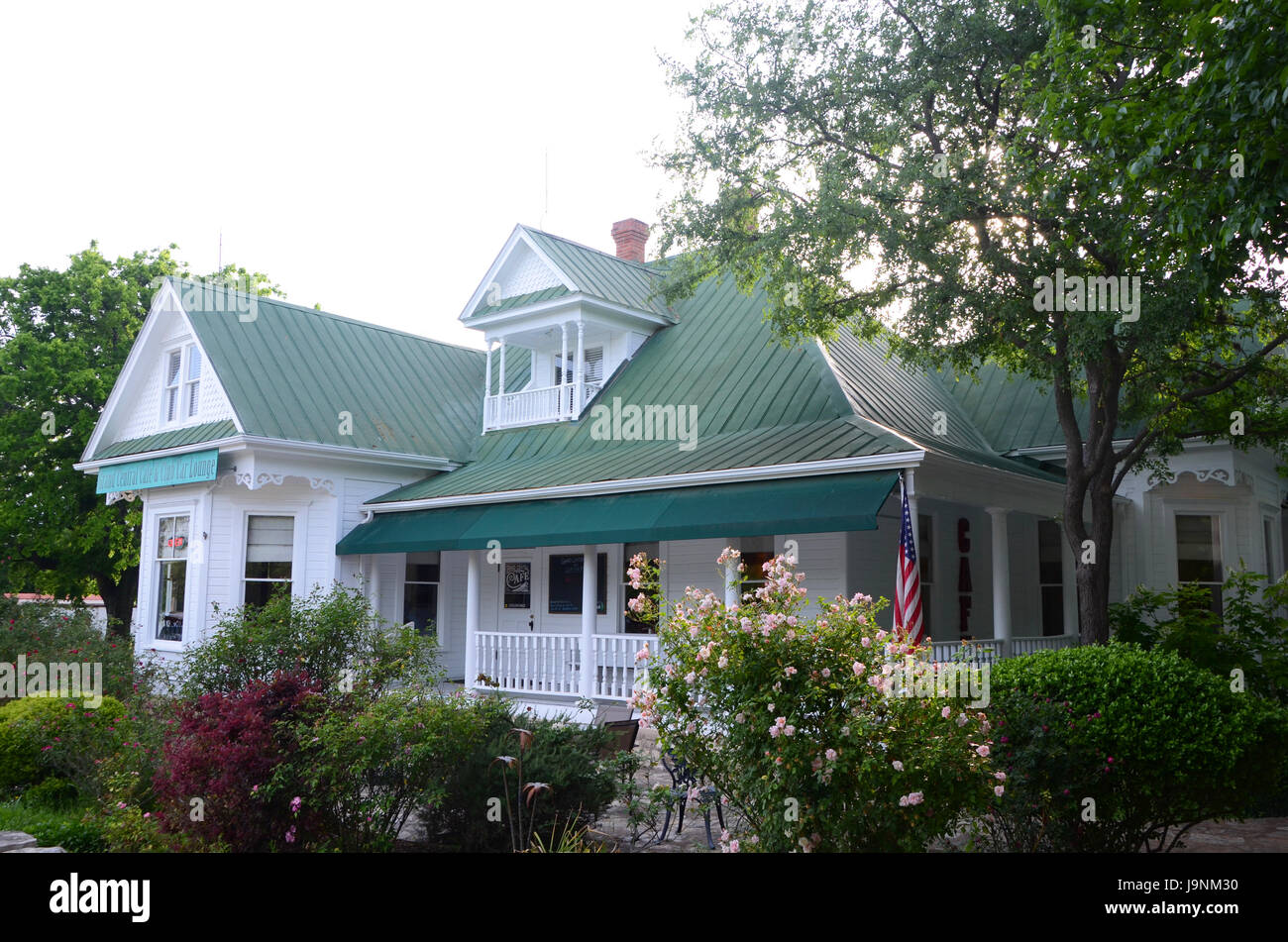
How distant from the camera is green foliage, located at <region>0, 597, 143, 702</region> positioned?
41.4ft

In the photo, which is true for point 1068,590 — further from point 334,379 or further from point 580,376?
point 334,379

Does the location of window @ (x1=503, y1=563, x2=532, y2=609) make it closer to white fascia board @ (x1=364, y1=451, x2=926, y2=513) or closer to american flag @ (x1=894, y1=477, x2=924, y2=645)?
white fascia board @ (x1=364, y1=451, x2=926, y2=513)

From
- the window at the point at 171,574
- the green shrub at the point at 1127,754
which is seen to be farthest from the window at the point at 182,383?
the green shrub at the point at 1127,754

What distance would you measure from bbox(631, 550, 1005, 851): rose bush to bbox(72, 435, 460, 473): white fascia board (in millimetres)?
12159

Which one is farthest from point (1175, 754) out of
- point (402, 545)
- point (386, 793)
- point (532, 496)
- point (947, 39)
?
point (402, 545)

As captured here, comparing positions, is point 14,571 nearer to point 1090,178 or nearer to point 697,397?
point 697,397

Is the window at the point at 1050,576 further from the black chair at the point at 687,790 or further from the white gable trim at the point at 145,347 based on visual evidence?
the white gable trim at the point at 145,347

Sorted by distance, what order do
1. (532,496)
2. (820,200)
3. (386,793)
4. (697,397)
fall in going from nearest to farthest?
(386,793), (820,200), (532,496), (697,397)

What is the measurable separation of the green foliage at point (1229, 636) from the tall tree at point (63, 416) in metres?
22.6

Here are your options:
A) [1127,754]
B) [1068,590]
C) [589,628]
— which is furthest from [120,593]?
[1127,754]

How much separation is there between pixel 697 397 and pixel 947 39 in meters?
7.09

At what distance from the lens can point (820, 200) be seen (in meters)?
11.7

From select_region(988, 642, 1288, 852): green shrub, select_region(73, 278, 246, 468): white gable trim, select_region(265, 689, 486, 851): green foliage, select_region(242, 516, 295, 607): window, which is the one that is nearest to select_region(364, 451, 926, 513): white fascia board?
select_region(242, 516, 295, 607): window
